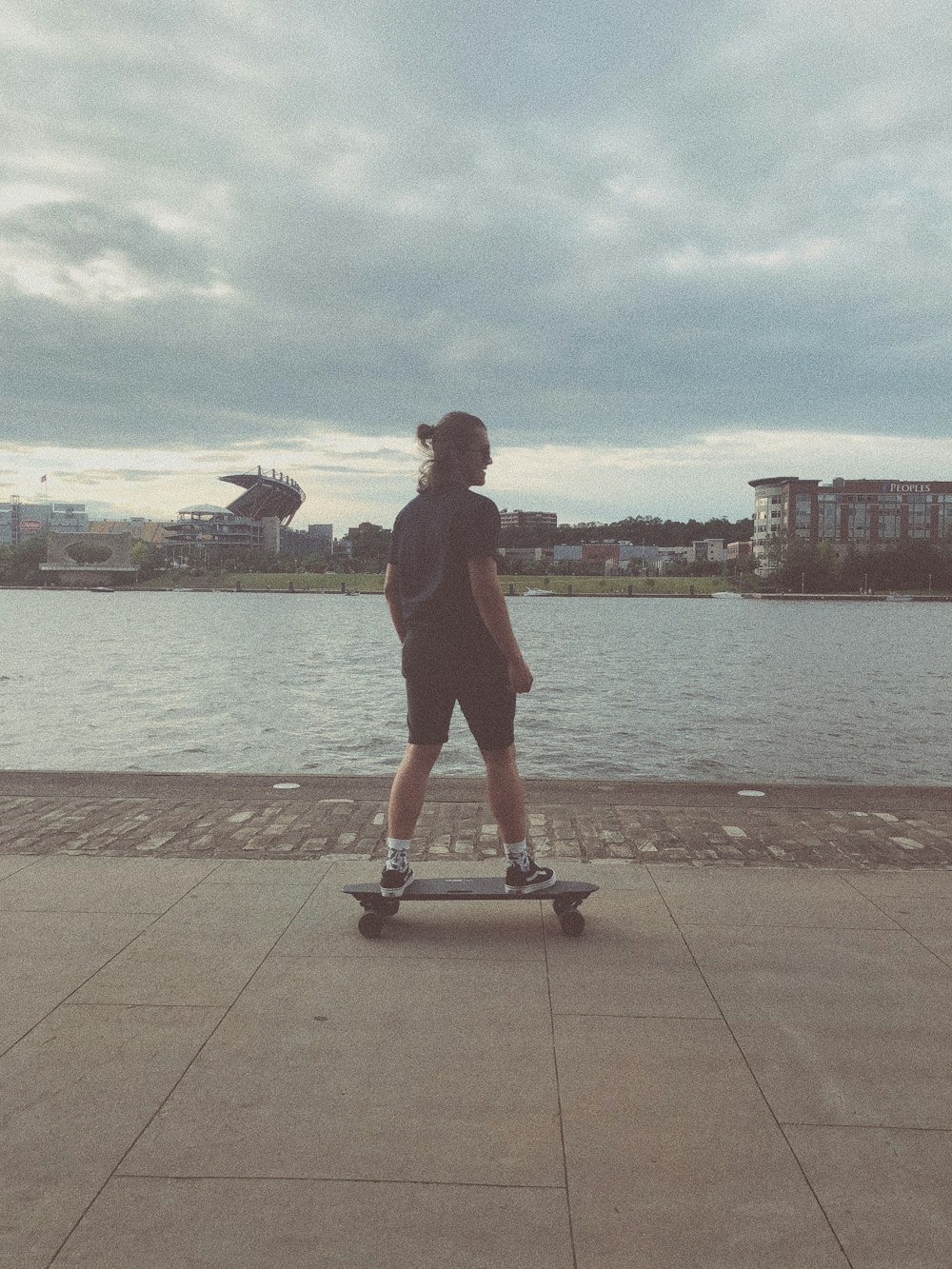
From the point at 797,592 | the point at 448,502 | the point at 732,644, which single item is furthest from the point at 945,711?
the point at 797,592

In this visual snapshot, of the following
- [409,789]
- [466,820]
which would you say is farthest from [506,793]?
[466,820]

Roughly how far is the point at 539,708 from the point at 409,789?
21254mm

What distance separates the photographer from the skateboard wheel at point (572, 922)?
4.01m

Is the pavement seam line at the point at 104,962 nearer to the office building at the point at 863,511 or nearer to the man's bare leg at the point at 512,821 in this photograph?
the man's bare leg at the point at 512,821

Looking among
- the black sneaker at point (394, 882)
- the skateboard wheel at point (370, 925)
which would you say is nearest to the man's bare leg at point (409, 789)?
the black sneaker at point (394, 882)

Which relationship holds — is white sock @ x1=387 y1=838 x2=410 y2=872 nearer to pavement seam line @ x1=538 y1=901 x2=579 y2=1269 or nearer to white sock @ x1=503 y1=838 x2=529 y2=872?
white sock @ x1=503 y1=838 x2=529 y2=872

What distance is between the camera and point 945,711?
1048 inches

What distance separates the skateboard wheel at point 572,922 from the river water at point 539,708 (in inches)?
207

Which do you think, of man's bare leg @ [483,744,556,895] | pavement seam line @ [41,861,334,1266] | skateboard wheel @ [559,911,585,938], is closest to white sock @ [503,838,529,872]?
man's bare leg @ [483,744,556,895]

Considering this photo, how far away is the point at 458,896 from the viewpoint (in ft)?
13.6

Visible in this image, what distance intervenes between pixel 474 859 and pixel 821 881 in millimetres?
1779

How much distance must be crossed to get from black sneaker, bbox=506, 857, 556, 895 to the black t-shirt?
0.95 metres

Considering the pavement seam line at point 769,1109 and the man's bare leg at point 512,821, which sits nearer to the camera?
the pavement seam line at point 769,1109

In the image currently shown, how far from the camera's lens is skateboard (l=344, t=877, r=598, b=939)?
4.01 m
